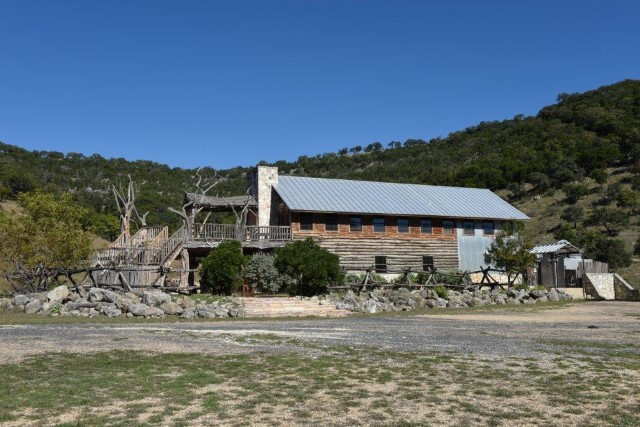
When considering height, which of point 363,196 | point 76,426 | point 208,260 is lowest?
point 76,426

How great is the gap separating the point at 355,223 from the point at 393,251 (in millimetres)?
3417

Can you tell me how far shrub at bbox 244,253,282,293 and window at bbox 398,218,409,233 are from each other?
1395 centimetres

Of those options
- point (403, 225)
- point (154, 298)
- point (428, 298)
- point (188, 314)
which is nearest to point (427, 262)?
point (403, 225)

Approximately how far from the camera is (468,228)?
46375 mm

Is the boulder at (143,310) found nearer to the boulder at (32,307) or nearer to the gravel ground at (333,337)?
the boulder at (32,307)

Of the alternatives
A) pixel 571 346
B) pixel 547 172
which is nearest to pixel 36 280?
pixel 571 346

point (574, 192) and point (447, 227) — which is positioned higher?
point (574, 192)

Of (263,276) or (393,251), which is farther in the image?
(393,251)

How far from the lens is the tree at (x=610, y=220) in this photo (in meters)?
58.0

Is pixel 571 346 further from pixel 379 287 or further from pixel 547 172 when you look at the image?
pixel 547 172

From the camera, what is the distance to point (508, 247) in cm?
4103

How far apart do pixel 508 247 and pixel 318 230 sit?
12687mm

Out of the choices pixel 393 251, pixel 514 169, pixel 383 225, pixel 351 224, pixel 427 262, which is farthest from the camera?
pixel 514 169

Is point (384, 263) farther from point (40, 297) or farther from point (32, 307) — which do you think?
point (32, 307)
